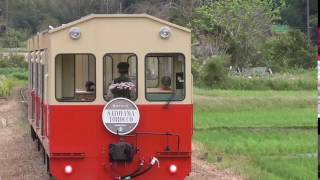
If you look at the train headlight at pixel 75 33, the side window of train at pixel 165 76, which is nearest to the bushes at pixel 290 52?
the side window of train at pixel 165 76

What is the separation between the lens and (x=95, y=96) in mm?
9773

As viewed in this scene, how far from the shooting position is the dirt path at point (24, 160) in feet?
40.2

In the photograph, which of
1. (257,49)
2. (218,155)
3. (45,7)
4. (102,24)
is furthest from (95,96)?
(45,7)

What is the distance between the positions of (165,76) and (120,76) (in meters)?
0.76

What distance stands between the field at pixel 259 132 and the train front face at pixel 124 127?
8.85 ft

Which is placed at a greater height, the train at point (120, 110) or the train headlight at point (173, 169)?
the train at point (120, 110)

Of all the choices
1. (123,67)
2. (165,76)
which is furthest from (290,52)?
(123,67)

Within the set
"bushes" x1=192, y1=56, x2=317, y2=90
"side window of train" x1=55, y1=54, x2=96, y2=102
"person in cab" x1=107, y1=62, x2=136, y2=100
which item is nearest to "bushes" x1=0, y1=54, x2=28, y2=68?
"bushes" x1=192, y1=56, x2=317, y2=90

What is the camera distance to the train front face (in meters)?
9.64

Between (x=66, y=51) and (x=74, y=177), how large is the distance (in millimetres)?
1658

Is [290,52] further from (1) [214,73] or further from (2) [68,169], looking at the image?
(2) [68,169]

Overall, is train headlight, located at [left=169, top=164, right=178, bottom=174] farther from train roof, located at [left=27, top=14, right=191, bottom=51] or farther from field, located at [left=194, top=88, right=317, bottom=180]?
field, located at [left=194, top=88, right=317, bottom=180]

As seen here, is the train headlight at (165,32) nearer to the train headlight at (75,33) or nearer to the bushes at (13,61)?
the train headlight at (75,33)

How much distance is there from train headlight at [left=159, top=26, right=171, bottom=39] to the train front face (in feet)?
0.83
